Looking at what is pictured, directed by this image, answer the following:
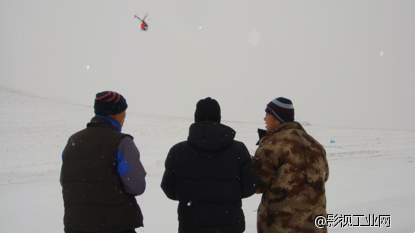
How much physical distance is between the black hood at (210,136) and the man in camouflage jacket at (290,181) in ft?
1.56

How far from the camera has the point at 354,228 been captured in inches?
162

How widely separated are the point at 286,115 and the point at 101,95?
1.81 m

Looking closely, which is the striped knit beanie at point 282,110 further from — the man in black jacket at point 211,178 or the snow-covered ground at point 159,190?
the snow-covered ground at point 159,190

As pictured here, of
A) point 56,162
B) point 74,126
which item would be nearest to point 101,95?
point 56,162

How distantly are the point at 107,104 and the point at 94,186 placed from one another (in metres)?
0.71

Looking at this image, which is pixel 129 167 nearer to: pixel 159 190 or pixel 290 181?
pixel 290 181

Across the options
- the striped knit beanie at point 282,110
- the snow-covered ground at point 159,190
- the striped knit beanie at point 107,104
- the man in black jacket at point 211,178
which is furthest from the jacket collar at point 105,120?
the snow-covered ground at point 159,190

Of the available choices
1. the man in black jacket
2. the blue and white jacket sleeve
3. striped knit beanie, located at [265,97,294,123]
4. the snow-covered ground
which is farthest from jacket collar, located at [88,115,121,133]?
→ the snow-covered ground

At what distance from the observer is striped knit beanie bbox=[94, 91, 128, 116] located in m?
2.16

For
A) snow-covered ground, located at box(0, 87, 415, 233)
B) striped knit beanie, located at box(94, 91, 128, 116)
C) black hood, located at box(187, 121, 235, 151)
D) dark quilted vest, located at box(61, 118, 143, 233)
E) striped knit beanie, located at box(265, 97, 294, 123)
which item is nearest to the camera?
dark quilted vest, located at box(61, 118, 143, 233)

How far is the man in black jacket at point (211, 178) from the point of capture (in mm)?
2068

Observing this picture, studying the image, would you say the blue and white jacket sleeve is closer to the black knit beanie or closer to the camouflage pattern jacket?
the black knit beanie

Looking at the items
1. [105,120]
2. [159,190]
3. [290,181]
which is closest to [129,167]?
[105,120]

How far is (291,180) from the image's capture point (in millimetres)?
2244
